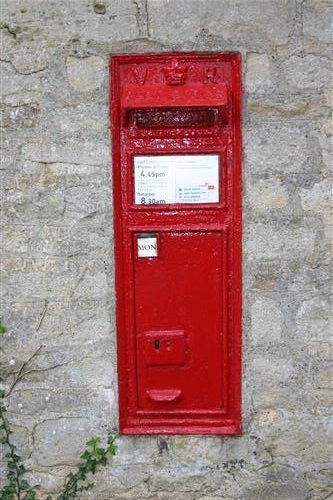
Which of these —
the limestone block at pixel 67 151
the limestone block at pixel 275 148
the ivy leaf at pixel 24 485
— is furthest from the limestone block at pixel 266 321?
the ivy leaf at pixel 24 485

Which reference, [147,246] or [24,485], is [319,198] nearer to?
[147,246]

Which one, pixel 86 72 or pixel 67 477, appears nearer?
pixel 86 72

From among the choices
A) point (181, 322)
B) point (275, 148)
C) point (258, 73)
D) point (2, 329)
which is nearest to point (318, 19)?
point (258, 73)

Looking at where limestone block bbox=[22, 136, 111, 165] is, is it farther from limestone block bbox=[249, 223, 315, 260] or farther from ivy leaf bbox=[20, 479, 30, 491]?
ivy leaf bbox=[20, 479, 30, 491]

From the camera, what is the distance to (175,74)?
2.32 metres

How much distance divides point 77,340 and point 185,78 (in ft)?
3.85

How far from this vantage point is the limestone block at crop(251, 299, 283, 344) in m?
2.48

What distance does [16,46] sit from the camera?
2.39 metres

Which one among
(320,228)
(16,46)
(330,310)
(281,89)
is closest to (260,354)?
(330,310)

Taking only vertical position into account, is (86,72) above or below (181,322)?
above

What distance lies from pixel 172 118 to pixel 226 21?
436 mm

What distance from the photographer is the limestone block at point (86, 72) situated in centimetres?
237

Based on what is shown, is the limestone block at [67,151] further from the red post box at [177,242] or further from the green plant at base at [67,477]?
the green plant at base at [67,477]

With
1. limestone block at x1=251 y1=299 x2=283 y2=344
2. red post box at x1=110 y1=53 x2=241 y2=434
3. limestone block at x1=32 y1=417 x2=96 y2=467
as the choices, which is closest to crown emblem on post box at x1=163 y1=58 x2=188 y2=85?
red post box at x1=110 y1=53 x2=241 y2=434
